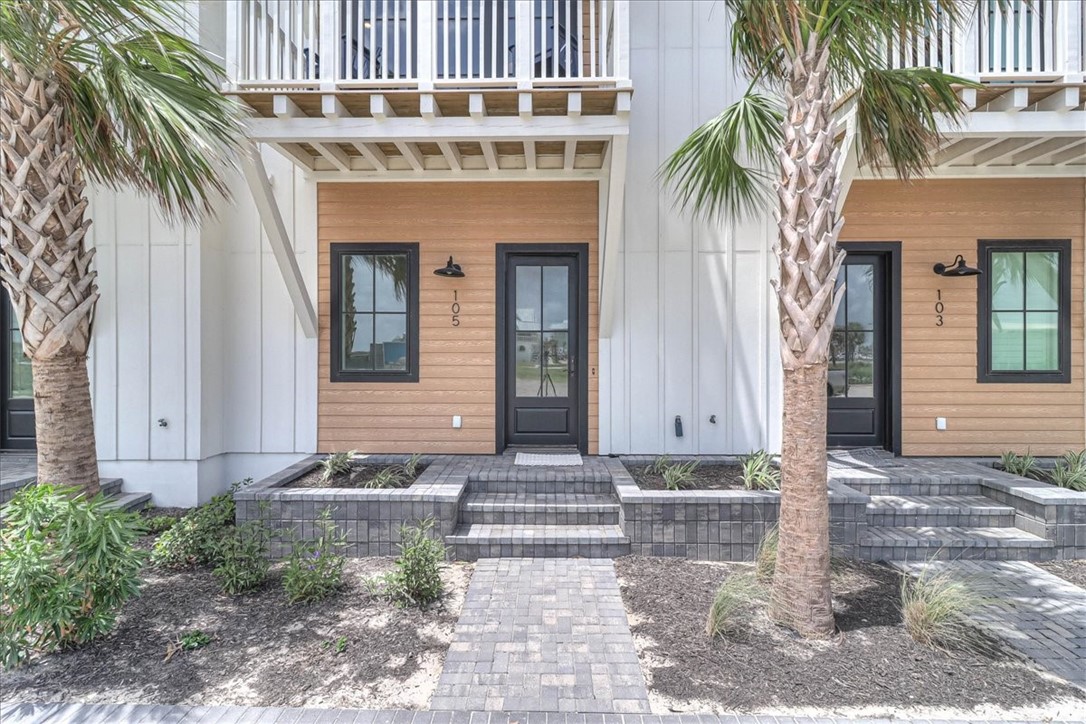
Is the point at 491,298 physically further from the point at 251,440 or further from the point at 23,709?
the point at 23,709

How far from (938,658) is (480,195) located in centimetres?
510

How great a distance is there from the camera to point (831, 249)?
2828 mm

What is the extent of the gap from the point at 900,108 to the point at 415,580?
4.09 m

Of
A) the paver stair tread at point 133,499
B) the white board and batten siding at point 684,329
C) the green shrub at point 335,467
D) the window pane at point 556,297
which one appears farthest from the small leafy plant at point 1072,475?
the paver stair tread at point 133,499

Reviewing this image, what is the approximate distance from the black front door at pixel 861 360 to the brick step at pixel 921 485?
1.01 meters

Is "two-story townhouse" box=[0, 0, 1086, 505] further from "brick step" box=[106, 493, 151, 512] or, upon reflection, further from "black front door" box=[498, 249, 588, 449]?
"brick step" box=[106, 493, 151, 512]

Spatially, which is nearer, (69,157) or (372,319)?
(69,157)

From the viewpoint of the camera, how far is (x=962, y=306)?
221 inches

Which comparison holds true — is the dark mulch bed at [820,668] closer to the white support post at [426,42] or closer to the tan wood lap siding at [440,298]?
the tan wood lap siding at [440,298]

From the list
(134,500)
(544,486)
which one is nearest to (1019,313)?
(544,486)

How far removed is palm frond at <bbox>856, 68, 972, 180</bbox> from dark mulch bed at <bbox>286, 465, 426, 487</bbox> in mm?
4205

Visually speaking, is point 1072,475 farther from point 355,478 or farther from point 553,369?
point 355,478

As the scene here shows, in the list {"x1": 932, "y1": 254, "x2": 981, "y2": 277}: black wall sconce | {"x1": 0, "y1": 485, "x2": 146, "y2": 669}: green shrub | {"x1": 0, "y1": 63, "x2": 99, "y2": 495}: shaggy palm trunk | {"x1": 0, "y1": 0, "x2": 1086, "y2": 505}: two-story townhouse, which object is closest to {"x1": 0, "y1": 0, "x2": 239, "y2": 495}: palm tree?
{"x1": 0, "y1": 63, "x2": 99, "y2": 495}: shaggy palm trunk

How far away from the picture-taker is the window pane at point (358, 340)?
18.9ft
